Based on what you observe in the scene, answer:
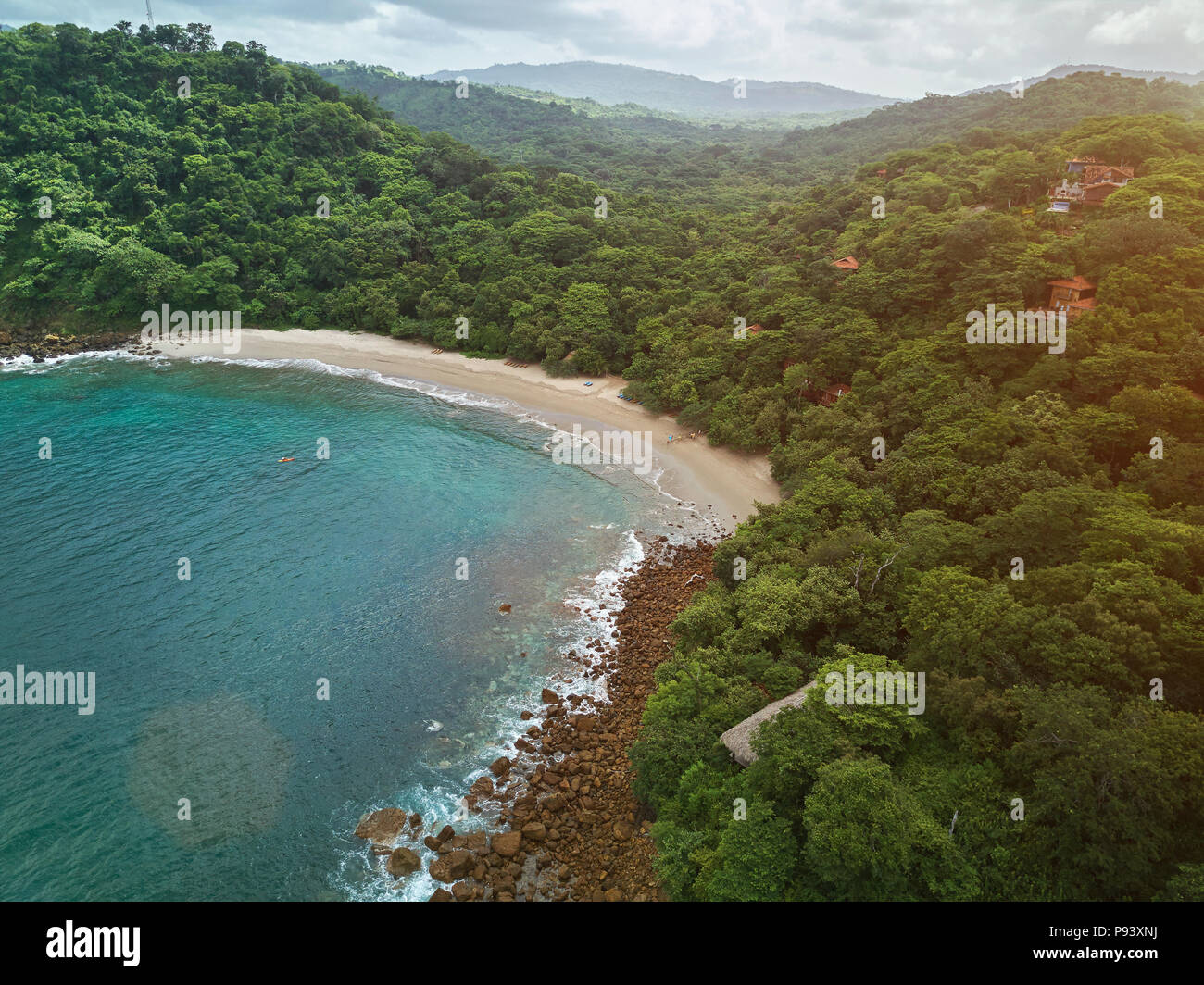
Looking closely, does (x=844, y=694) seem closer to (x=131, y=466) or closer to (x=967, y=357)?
(x=967, y=357)

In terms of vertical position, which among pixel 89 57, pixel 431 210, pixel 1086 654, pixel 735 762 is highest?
pixel 89 57

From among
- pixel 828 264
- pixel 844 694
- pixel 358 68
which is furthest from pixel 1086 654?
pixel 358 68

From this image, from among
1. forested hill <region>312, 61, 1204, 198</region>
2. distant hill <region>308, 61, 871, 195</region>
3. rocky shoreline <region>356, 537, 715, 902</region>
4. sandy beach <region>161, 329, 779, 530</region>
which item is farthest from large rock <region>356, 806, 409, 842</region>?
distant hill <region>308, 61, 871, 195</region>

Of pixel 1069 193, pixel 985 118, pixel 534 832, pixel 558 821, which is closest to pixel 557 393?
pixel 558 821

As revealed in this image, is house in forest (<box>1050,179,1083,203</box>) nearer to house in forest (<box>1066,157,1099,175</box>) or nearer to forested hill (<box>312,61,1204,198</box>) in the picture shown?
house in forest (<box>1066,157,1099,175</box>)
